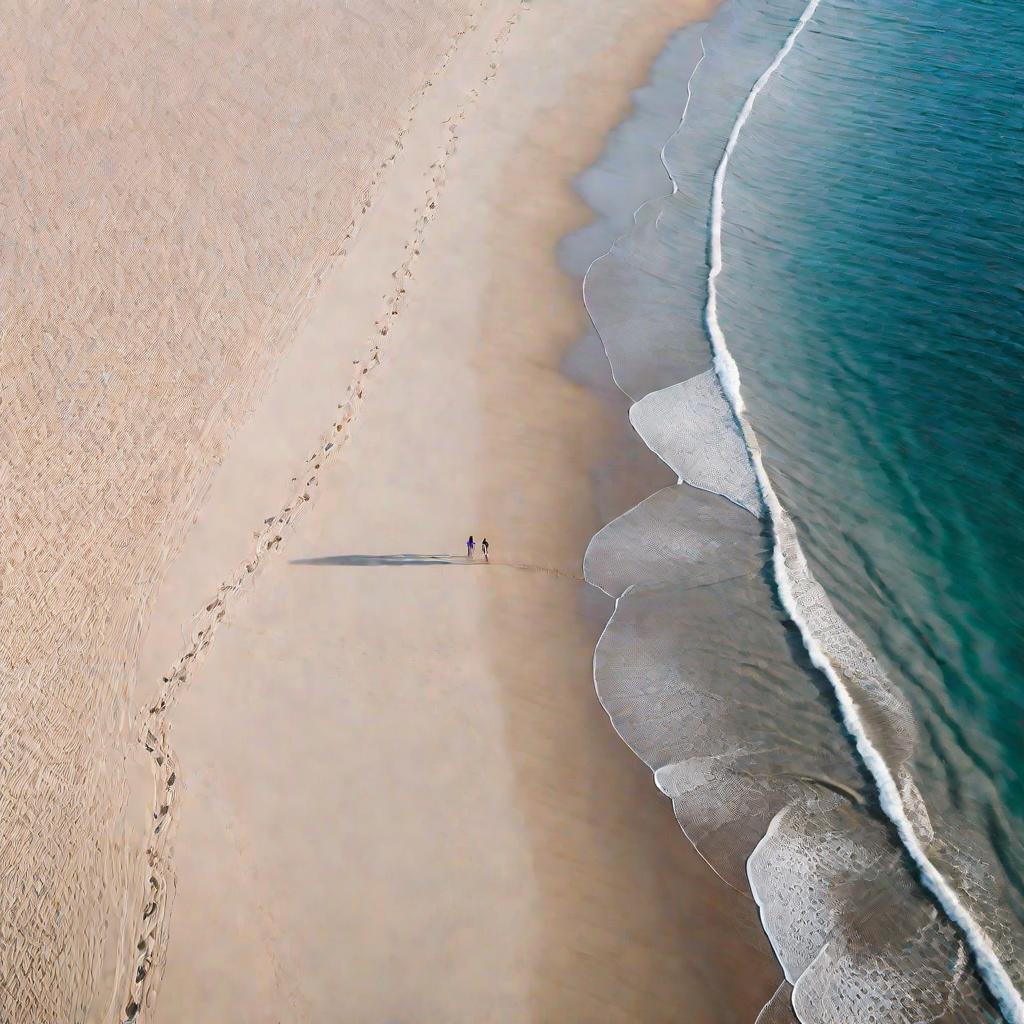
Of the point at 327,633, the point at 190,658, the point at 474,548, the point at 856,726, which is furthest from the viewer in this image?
the point at 474,548

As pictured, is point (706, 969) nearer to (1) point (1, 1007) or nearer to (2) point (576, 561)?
(2) point (576, 561)

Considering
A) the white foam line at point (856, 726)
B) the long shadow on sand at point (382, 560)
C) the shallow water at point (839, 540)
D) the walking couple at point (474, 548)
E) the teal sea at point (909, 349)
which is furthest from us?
the long shadow on sand at point (382, 560)

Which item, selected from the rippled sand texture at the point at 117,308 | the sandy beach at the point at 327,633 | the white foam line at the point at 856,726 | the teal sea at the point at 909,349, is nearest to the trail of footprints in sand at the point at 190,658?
the sandy beach at the point at 327,633

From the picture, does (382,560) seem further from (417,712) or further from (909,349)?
(909,349)

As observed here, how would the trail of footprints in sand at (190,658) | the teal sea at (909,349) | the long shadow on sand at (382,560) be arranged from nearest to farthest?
the trail of footprints in sand at (190,658), the teal sea at (909,349), the long shadow on sand at (382,560)

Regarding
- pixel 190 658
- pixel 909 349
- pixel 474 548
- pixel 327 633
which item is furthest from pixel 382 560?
pixel 909 349

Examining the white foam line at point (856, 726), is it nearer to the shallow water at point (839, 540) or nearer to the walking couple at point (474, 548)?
the shallow water at point (839, 540)
